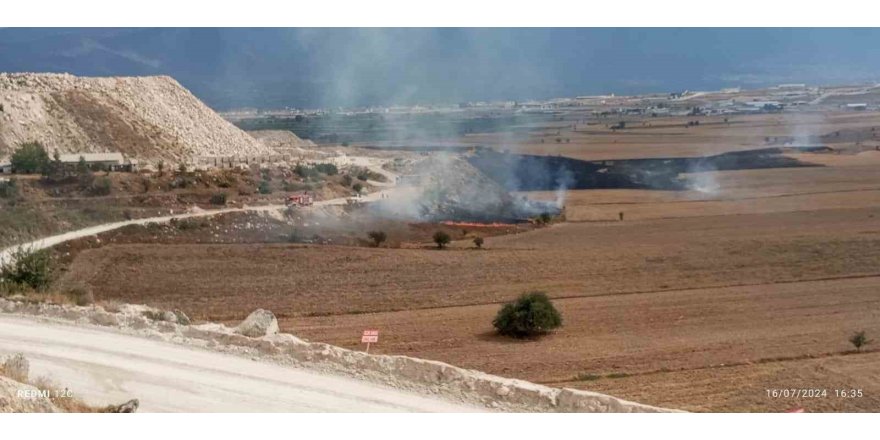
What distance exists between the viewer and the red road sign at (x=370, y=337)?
13.6 m

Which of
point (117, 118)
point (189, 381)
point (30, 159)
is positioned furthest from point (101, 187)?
point (189, 381)

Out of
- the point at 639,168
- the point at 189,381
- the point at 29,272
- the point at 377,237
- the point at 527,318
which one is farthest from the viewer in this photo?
the point at 639,168

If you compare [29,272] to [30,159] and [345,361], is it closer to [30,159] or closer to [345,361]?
[345,361]

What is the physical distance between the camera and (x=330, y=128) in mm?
28125

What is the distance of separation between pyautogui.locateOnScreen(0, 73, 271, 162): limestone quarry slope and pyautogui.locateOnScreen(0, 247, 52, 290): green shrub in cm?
1377

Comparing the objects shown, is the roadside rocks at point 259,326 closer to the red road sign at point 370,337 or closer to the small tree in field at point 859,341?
the red road sign at point 370,337

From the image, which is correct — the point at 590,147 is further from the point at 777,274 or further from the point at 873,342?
the point at 873,342

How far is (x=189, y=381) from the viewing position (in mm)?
11242

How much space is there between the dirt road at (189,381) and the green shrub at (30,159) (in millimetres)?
10141

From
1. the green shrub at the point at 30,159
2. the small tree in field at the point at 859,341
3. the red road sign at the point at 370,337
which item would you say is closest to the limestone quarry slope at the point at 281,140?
the green shrub at the point at 30,159

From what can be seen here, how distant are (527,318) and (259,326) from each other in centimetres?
437

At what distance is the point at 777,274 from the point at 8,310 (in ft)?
43.1

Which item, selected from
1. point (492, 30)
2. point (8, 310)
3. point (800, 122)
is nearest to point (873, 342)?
point (800, 122)

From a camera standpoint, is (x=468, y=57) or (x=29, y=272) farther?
(x=468, y=57)
